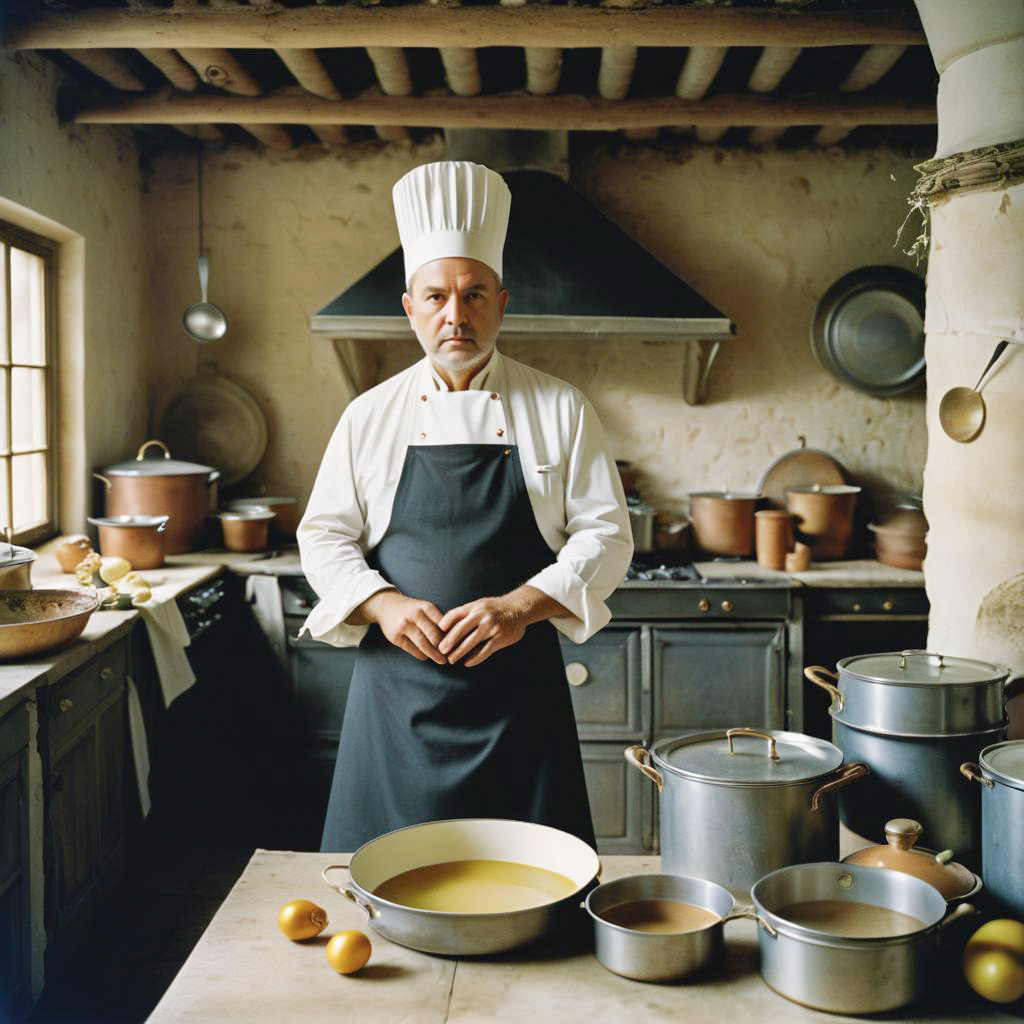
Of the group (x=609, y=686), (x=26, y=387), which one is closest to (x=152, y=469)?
(x=26, y=387)

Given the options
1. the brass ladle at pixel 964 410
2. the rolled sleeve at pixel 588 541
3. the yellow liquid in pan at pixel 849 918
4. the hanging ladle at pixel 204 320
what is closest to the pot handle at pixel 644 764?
the yellow liquid in pan at pixel 849 918

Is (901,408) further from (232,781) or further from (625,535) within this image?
(232,781)

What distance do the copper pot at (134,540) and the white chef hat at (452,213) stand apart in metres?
1.95

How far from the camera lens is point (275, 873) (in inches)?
55.1

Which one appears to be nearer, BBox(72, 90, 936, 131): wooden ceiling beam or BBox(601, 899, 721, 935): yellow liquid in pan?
BBox(601, 899, 721, 935): yellow liquid in pan

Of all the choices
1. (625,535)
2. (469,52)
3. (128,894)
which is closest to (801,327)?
(469,52)

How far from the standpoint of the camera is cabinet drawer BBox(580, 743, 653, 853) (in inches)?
143

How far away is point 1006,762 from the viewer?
1.27m

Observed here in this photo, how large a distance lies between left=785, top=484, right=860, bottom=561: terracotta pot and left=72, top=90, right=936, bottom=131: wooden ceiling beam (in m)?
1.40

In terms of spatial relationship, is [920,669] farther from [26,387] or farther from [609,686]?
[26,387]

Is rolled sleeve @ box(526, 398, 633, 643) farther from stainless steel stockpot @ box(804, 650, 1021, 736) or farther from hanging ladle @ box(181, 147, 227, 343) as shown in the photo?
hanging ladle @ box(181, 147, 227, 343)

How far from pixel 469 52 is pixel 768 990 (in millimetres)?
3071

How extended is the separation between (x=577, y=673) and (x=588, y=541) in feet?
5.91

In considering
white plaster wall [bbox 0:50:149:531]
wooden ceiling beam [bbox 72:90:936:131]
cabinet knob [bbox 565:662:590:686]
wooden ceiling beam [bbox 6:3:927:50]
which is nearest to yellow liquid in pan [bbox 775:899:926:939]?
cabinet knob [bbox 565:662:590:686]
